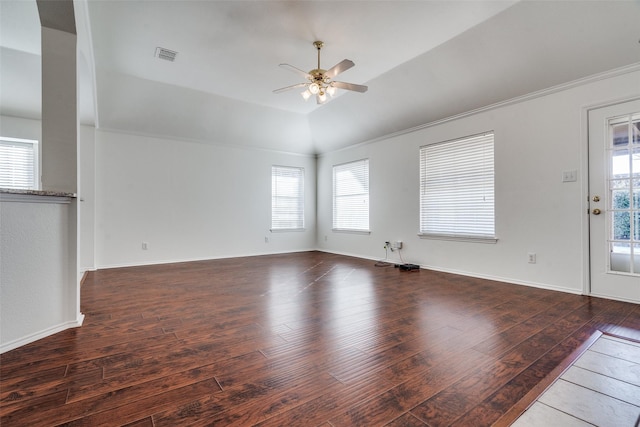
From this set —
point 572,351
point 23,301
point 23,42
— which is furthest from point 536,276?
point 23,42

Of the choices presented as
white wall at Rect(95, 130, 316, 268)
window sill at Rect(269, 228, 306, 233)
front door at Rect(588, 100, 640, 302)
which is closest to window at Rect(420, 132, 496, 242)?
front door at Rect(588, 100, 640, 302)

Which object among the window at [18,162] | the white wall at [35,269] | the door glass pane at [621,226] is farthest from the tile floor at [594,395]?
the window at [18,162]

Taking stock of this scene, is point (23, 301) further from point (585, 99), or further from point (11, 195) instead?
point (585, 99)

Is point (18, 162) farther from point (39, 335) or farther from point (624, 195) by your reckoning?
point (624, 195)

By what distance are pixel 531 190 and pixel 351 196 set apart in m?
3.52

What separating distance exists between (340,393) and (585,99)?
Answer: 13.5 ft

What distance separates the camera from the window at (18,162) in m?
4.68

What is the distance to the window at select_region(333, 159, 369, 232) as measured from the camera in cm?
635

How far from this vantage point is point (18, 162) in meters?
4.78

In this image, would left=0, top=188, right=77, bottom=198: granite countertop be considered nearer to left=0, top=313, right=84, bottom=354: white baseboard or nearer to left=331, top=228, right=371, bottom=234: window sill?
left=0, top=313, right=84, bottom=354: white baseboard

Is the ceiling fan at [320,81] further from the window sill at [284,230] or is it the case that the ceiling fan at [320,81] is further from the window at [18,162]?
the window at [18,162]

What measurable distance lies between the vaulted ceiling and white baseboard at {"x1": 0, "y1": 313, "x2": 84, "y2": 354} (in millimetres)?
2549

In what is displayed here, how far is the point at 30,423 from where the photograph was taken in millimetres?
1315

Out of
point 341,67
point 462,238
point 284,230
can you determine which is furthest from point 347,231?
point 341,67
